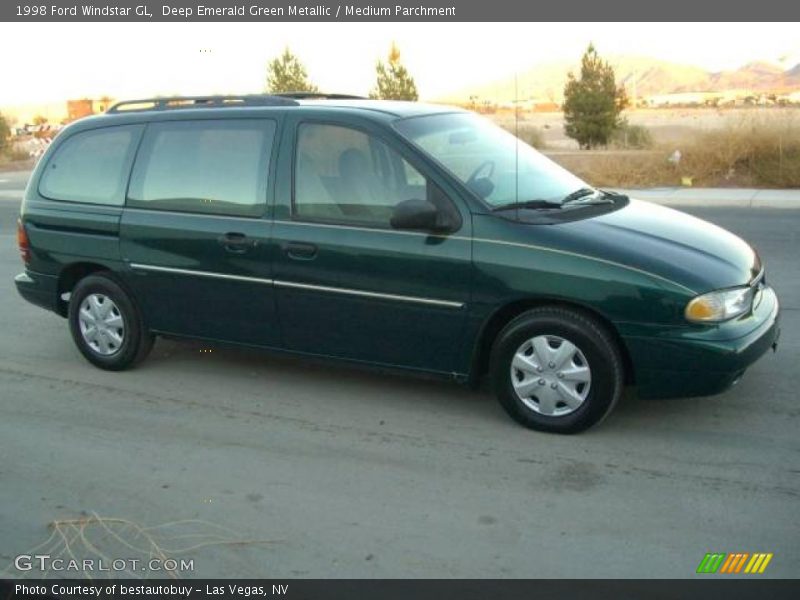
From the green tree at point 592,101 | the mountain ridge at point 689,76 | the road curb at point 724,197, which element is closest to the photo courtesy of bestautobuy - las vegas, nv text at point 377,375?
the mountain ridge at point 689,76

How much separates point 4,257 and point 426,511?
9.28 m

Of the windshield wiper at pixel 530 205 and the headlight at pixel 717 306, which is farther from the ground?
the windshield wiper at pixel 530 205

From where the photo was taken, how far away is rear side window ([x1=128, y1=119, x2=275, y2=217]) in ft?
18.5

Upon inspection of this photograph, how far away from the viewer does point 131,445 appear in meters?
5.09

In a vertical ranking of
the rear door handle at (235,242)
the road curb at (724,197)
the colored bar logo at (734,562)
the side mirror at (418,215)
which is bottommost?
the colored bar logo at (734,562)

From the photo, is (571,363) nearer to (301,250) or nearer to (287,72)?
(301,250)

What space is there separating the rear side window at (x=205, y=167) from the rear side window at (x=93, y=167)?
0.13 m

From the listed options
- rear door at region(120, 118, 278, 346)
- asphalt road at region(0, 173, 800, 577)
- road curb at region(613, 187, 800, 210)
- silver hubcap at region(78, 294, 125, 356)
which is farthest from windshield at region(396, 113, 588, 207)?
road curb at region(613, 187, 800, 210)

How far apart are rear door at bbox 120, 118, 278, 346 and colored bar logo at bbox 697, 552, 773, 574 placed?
293 centimetres

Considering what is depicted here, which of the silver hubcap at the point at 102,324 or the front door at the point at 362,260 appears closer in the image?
the front door at the point at 362,260

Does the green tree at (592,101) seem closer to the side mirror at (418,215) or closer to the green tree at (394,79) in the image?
the green tree at (394,79)

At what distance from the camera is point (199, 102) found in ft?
20.5

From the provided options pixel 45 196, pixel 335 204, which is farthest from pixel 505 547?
pixel 45 196

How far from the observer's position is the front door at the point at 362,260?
5.08 meters
